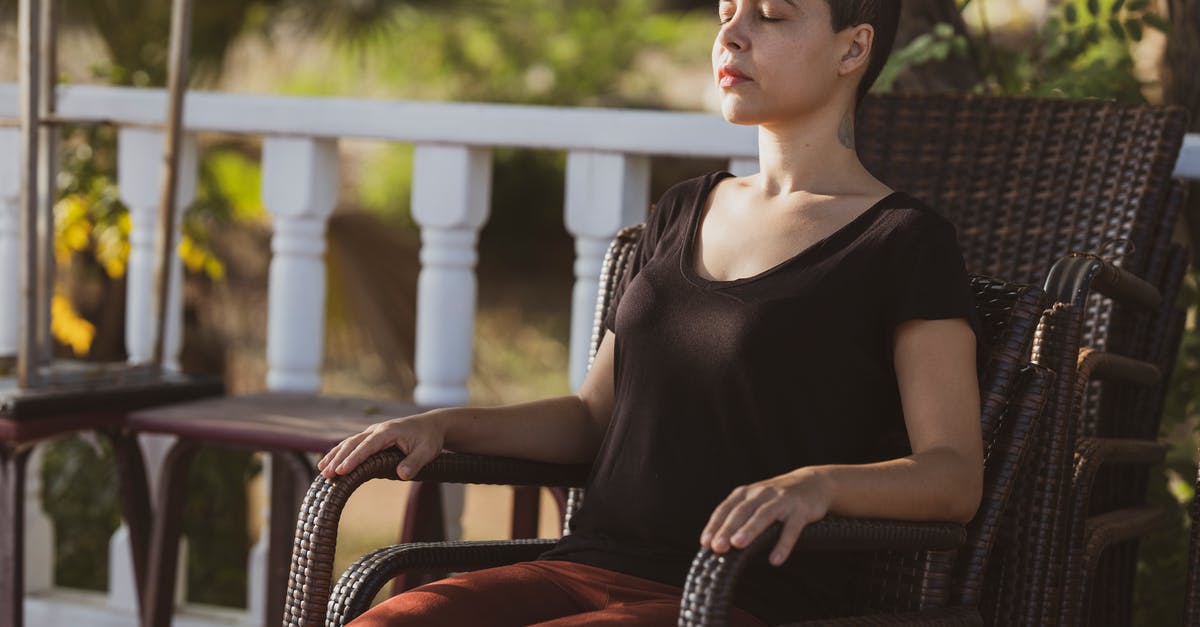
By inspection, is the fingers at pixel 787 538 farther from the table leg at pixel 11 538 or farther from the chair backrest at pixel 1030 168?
the table leg at pixel 11 538

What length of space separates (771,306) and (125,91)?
1.81 m

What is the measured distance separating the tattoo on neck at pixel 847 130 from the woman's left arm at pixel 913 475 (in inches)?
9.7

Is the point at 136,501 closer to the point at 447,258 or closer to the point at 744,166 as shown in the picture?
the point at 447,258

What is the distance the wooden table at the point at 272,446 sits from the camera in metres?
2.40

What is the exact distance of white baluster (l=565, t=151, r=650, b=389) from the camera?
2.79 meters

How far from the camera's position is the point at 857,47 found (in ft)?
5.62

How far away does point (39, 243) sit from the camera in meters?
2.64

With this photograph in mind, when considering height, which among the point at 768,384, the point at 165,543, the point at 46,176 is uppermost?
the point at 46,176

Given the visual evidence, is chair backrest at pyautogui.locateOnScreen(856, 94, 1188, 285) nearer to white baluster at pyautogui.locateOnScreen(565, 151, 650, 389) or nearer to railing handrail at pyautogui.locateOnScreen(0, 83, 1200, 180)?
railing handrail at pyautogui.locateOnScreen(0, 83, 1200, 180)

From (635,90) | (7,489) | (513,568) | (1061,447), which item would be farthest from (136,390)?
(635,90)

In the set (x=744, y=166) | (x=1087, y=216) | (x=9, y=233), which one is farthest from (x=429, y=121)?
(x=1087, y=216)

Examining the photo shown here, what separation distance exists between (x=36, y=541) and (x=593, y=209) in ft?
4.74

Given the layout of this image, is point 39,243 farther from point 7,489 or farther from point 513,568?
point 513,568

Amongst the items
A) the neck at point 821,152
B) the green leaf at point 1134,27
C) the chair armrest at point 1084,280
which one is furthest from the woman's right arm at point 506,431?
the green leaf at point 1134,27
